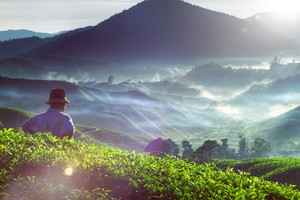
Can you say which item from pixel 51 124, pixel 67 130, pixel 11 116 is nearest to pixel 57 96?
pixel 51 124

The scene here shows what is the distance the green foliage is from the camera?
916 centimetres

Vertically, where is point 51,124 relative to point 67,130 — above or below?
above

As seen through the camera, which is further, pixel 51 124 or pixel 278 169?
pixel 278 169

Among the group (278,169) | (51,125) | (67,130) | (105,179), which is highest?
(51,125)

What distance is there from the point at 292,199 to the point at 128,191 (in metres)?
3.92

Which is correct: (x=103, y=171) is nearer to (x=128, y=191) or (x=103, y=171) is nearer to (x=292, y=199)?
(x=128, y=191)

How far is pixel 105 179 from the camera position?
414 inches

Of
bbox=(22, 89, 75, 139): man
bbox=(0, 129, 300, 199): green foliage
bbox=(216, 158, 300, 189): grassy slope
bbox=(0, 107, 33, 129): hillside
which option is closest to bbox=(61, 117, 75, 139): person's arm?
bbox=(22, 89, 75, 139): man

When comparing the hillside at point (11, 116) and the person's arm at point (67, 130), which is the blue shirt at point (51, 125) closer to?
the person's arm at point (67, 130)

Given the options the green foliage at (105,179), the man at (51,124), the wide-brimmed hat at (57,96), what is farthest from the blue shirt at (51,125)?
the green foliage at (105,179)

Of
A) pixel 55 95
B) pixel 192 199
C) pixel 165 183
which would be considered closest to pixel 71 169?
pixel 165 183

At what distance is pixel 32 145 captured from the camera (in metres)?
12.2

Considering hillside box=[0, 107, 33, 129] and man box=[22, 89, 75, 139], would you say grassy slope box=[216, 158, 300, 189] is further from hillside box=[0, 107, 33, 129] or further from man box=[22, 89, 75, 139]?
hillside box=[0, 107, 33, 129]

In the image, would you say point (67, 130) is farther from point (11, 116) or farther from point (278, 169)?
point (11, 116)
